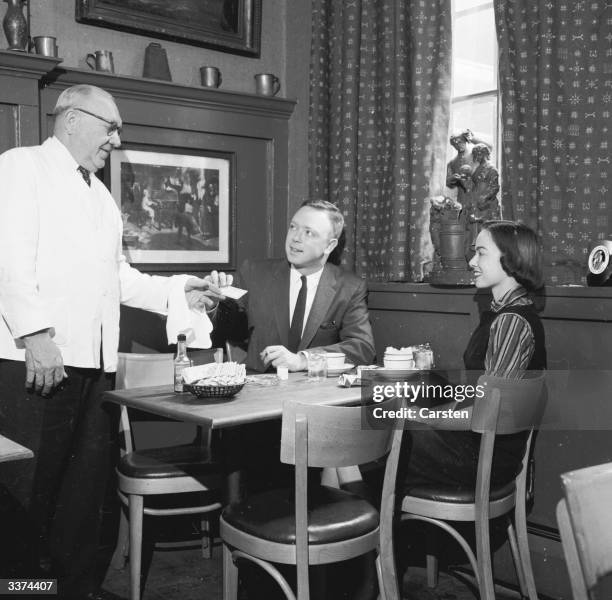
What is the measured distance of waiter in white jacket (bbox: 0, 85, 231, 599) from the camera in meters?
2.55

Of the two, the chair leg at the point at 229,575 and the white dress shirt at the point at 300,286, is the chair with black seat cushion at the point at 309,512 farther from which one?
the white dress shirt at the point at 300,286

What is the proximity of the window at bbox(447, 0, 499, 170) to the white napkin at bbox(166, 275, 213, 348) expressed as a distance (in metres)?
1.51

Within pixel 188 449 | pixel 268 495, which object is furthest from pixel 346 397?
pixel 188 449

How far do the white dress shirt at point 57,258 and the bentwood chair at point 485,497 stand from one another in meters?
1.21

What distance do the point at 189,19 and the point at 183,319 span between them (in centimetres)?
171

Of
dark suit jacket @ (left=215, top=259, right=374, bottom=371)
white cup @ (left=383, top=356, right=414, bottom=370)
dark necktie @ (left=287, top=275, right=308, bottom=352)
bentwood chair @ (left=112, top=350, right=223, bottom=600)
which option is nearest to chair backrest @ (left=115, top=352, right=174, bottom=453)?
bentwood chair @ (left=112, top=350, right=223, bottom=600)

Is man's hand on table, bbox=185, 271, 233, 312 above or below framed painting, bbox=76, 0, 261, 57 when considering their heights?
below

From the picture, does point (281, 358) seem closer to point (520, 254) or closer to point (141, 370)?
point (141, 370)

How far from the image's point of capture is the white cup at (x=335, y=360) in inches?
120

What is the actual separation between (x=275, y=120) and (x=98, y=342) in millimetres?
1979

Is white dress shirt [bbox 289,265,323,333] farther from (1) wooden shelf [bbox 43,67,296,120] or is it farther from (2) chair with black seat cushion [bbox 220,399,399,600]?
(2) chair with black seat cushion [bbox 220,399,399,600]

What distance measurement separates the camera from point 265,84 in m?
4.19

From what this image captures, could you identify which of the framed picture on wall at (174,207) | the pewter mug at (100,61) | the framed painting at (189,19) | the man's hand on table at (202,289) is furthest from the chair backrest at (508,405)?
the framed painting at (189,19)

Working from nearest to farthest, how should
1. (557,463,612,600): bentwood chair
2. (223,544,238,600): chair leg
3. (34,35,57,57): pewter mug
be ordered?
(557,463,612,600): bentwood chair < (223,544,238,600): chair leg < (34,35,57,57): pewter mug
